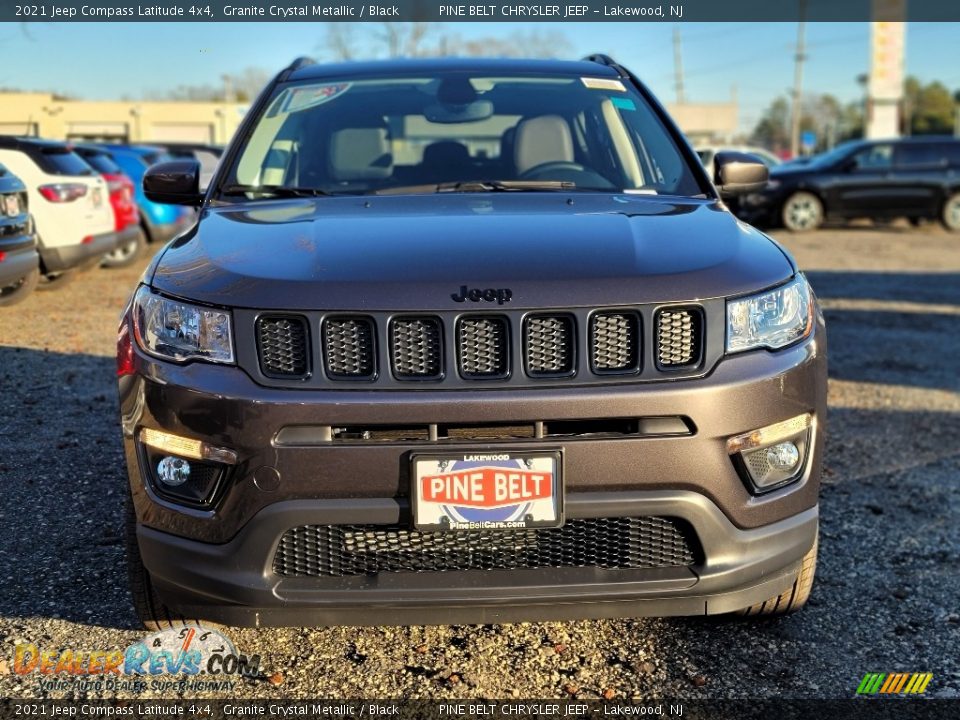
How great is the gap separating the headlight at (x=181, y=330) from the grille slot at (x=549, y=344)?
0.71m

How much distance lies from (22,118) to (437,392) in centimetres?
1003

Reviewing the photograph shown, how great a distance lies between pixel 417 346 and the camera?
2.40 metres

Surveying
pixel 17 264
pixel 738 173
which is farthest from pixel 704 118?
pixel 738 173

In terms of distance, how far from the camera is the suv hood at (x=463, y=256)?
2416mm

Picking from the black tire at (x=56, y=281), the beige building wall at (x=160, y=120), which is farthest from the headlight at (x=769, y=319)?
the beige building wall at (x=160, y=120)

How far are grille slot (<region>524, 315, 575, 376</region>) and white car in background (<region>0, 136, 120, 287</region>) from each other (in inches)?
305

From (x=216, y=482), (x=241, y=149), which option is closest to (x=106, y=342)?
(x=241, y=149)

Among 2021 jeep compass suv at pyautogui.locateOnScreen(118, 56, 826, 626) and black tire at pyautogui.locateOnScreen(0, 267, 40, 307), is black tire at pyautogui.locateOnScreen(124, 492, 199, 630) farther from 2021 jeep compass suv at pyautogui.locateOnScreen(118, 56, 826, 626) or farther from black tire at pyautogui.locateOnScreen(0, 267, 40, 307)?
black tire at pyautogui.locateOnScreen(0, 267, 40, 307)

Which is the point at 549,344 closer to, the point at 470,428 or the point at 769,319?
the point at 470,428

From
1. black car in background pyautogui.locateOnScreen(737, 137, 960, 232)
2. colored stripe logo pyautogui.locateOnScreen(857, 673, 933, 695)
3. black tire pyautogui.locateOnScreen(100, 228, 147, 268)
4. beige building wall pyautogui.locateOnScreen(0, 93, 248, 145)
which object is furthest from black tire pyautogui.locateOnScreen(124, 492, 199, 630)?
beige building wall pyautogui.locateOnScreen(0, 93, 248, 145)

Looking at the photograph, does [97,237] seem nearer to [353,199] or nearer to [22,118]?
[22,118]

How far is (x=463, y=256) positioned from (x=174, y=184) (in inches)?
62.7

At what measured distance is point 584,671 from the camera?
2.81m

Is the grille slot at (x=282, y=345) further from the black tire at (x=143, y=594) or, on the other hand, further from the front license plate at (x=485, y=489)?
the black tire at (x=143, y=594)
